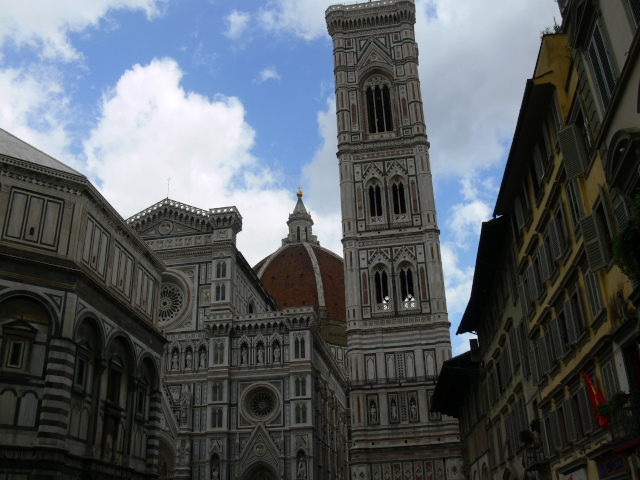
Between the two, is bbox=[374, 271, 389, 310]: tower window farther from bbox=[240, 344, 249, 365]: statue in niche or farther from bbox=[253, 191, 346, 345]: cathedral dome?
bbox=[253, 191, 346, 345]: cathedral dome

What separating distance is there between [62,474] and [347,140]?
133 ft

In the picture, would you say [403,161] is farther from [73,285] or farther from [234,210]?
[73,285]

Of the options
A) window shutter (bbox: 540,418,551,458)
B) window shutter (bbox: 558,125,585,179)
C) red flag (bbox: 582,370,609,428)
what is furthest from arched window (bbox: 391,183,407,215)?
red flag (bbox: 582,370,609,428)

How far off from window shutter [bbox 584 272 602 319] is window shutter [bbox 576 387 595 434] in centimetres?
181

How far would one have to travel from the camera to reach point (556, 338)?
15922 mm

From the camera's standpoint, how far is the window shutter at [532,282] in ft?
57.5

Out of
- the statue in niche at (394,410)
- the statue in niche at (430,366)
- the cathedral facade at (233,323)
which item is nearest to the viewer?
the cathedral facade at (233,323)

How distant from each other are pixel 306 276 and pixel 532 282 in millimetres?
91132

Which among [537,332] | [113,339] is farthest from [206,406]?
[537,332]

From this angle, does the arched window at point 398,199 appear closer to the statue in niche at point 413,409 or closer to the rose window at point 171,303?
the statue in niche at point 413,409

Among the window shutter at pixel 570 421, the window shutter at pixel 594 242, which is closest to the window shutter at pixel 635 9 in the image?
the window shutter at pixel 594 242

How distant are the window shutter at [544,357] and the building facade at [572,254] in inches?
2.0

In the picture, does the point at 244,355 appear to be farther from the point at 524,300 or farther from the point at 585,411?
the point at 585,411

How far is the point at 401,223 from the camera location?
168ft
